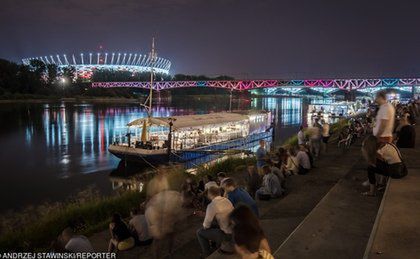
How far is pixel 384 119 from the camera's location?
7.02 metres

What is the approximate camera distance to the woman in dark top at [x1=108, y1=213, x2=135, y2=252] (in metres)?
6.92

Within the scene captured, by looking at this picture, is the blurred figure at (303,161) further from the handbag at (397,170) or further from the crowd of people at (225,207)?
the handbag at (397,170)

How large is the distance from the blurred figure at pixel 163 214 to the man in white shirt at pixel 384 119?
3520 mm

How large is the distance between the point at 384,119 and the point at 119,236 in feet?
15.6

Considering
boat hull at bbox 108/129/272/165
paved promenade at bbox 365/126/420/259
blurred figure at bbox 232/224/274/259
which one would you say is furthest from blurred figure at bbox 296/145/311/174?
boat hull at bbox 108/129/272/165

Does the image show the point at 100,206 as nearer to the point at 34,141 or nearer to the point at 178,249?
the point at 178,249

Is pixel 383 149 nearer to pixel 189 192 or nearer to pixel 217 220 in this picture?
pixel 217 220

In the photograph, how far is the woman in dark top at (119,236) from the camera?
6.92 meters

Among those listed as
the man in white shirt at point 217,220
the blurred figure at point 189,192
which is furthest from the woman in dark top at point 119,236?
the blurred figure at point 189,192

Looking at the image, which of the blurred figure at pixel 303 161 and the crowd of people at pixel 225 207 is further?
the blurred figure at pixel 303 161

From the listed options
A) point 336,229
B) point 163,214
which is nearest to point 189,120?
point 163,214

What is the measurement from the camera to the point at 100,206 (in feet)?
37.6

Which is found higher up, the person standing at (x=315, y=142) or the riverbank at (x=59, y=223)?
the person standing at (x=315, y=142)

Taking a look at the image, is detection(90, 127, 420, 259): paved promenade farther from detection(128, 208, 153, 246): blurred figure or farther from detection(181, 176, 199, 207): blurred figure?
detection(181, 176, 199, 207): blurred figure
